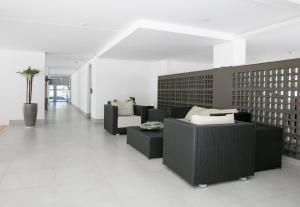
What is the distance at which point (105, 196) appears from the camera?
245cm

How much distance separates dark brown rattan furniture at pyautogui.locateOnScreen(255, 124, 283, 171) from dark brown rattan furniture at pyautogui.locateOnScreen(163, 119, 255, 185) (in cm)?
38

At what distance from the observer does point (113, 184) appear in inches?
109

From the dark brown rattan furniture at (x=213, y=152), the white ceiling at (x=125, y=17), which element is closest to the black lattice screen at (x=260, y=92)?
the white ceiling at (x=125, y=17)

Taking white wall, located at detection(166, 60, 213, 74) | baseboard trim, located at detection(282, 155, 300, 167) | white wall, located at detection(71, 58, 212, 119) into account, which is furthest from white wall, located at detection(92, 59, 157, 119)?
baseboard trim, located at detection(282, 155, 300, 167)

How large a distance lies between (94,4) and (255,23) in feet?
9.56

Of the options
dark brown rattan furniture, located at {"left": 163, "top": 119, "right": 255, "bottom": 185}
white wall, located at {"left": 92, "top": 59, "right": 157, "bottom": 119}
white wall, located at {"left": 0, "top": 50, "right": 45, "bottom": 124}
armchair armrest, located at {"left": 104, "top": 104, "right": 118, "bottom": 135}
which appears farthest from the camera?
white wall, located at {"left": 92, "top": 59, "right": 157, "bottom": 119}

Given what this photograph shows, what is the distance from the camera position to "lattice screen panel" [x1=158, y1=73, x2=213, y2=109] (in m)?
5.40

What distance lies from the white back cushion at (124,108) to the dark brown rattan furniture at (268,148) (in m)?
3.97

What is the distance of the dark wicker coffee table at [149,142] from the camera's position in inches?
151

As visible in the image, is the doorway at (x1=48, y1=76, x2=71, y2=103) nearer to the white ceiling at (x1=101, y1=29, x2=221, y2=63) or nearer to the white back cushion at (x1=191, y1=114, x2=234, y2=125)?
the white ceiling at (x1=101, y1=29, x2=221, y2=63)

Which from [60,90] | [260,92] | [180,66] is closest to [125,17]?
[260,92]

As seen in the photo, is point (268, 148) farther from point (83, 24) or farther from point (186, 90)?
point (83, 24)

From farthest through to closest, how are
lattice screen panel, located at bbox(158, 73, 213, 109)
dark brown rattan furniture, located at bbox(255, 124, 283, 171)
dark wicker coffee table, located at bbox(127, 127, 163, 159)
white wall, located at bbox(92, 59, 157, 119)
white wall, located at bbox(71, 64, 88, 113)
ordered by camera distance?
white wall, located at bbox(71, 64, 88, 113), white wall, located at bbox(92, 59, 157, 119), lattice screen panel, located at bbox(158, 73, 213, 109), dark wicker coffee table, located at bbox(127, 127, 163, 159), dark brown rattan furniture, located at bbox(255, 124, 283, 171)

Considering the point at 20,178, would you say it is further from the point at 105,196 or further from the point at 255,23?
the point at 255,23
